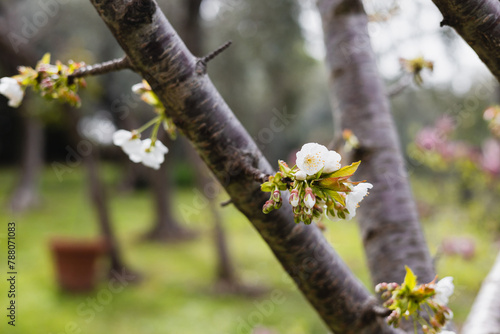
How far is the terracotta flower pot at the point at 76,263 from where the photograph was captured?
535 cm

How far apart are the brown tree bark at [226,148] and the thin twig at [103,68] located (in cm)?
3

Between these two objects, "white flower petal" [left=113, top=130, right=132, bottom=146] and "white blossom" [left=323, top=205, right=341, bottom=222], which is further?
"white flower petal" [left=113, top=130, right=132, bottom=146]

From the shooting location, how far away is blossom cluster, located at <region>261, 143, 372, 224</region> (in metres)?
0.68

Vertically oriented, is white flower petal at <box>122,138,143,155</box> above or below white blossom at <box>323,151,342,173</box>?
above

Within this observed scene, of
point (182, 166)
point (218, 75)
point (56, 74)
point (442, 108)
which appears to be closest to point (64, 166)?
point (182, 166)

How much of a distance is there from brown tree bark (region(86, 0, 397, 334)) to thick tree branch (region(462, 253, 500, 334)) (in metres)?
0.43

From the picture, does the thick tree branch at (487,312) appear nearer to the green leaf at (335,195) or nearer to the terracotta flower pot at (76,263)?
the green leaf at (335,195)

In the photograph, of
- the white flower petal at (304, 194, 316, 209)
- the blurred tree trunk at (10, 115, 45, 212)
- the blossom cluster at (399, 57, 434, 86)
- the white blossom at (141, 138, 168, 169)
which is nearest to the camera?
the white flower petal at (304, 194, 316, 209)

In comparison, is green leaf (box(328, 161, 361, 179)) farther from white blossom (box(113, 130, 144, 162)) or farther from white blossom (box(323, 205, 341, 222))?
white blossom (box(113, 130, 144, 162))

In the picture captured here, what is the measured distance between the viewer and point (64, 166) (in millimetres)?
17266

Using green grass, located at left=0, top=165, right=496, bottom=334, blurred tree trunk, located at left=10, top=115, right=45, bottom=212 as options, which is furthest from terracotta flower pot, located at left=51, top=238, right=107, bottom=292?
blurred tree trunk, located at left=10, top=115, right=45, bottom=212

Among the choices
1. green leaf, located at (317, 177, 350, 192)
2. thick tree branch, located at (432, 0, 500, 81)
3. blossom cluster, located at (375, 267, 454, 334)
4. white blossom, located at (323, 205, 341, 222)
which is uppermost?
thick tree branch, located at (432, 0, 500, 81)

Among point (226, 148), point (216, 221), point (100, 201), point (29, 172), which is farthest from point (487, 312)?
point (29, 172)

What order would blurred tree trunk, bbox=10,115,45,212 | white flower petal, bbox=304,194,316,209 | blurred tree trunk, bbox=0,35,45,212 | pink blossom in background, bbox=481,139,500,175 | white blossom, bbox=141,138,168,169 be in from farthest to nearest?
blurred tree trunk, bbox=10,115,45,212, blurred tree trunk, bbox=0,35,45,212, pink blossom in background, bbox=481,139,500,175, white blossom, bbox=141,138,168,169, white flower petal, bbox=304,194,316,209
